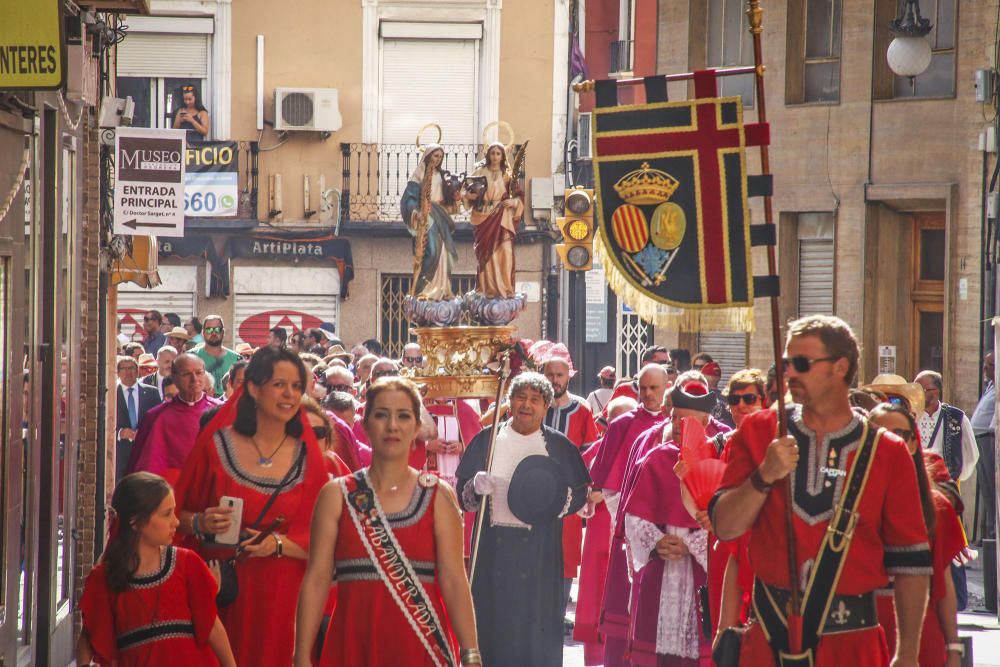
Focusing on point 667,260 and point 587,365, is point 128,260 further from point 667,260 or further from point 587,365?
point 587,365

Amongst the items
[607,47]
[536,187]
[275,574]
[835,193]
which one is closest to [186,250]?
[536,187]

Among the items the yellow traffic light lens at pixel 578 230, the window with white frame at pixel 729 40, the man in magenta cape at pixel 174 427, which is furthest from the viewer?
the window with white frame at pixel 729 40

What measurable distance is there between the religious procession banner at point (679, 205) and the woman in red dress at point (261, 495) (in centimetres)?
146

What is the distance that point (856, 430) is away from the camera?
5.94m

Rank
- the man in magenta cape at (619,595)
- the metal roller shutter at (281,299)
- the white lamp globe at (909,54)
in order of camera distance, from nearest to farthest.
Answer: the man in magenta cape at (619,595) → the white lamp globe at (909,54) → the metal roller shutter at (281,299)

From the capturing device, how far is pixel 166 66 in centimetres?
2889

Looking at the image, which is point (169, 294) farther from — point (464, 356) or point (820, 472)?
point (820, 472)

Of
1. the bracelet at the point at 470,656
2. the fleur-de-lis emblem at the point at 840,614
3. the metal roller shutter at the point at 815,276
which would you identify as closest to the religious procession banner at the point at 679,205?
the fleur-de-lis emblem at the point at 840,614

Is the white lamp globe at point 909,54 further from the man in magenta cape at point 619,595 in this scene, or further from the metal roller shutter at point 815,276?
the man in magenta cape at point 619,595

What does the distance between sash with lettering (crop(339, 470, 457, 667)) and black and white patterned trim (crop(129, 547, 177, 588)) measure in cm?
75

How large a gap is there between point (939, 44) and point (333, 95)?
1163 centimetres

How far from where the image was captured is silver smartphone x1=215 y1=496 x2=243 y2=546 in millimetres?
7199

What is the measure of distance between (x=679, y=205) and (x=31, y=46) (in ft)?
8.95

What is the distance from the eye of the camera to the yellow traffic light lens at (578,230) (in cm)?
1858
